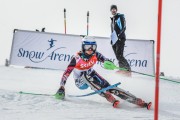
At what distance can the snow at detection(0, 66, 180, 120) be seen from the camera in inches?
217

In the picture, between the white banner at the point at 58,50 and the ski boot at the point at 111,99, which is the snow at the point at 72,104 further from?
the white banner at the point at 58,50

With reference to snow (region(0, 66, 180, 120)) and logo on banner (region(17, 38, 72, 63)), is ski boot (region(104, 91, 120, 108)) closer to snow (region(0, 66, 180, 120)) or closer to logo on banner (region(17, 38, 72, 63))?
snow (region(0, 66, 180, 120))

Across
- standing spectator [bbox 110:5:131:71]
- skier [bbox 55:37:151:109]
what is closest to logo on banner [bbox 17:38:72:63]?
standing spectator [bbox 110:5:131:71]

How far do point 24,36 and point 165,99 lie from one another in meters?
5.49

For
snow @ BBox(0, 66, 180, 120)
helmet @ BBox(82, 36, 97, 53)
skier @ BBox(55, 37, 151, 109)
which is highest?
helmet @ BBox(82, 36, 97, 53)

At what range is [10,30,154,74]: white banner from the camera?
11.3 metres

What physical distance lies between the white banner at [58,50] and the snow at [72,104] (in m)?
1.94

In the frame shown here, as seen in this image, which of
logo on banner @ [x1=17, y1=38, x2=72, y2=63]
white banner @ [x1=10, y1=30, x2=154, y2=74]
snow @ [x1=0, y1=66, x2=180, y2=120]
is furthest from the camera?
logo on banner @ [x1=17, y1=38, x2=72, y2=63]

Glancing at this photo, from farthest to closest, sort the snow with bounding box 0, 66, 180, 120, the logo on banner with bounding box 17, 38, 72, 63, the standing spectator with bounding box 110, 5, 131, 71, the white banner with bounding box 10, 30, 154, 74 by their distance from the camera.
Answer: the logo on banner with bounding box 17, 38, 72, 63, the white banner with bounding box 10, 30, 154, 74, the standing spectator with bounding box 110, 5, 131, 71, the snow with bounding box 0, 66, 180, 120

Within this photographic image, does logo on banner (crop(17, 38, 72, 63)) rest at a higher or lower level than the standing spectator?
lower

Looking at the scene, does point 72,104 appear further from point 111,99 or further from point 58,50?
point 58,50

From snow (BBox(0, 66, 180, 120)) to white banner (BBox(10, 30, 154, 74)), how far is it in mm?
1944

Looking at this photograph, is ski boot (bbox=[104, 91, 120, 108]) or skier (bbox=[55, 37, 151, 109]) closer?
ski boot (bbox=[104, 91, 120, 108])

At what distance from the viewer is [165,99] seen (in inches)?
288
